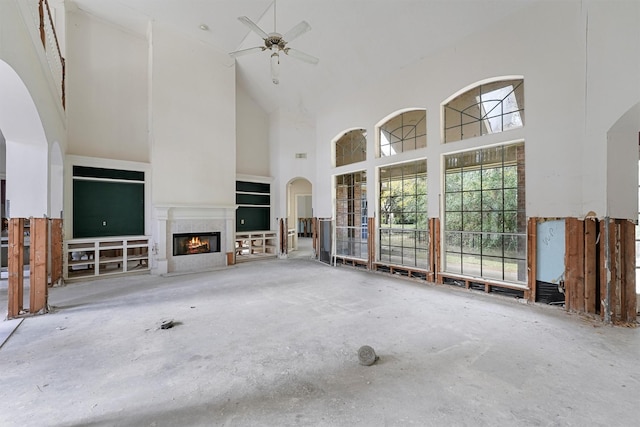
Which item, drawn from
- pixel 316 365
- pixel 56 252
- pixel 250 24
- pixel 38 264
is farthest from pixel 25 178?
pixel 316 365

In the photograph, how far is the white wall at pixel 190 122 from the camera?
6953 mm

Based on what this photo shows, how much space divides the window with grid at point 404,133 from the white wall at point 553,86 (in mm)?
415

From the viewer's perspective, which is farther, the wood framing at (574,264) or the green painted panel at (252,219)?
the green painted panel at (252,219)

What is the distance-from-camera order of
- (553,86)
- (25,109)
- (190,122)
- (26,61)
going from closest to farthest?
(26,61) → (25,109) → (553,86) → (190,122)

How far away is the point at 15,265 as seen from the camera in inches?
149

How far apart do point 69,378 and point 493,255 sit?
579 cm

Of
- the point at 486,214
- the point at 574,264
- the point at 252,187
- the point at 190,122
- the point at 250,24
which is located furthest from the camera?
the point at 252,187

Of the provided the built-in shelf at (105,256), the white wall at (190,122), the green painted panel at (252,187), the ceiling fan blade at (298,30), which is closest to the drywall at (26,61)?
the white wall at (190,122)

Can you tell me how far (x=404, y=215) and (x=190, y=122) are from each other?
5.83 meters

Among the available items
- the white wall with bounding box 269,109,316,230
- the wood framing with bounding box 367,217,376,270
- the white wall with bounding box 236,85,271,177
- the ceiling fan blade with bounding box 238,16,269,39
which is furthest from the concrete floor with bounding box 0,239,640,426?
the white wall with bounding box 236,85,271,177

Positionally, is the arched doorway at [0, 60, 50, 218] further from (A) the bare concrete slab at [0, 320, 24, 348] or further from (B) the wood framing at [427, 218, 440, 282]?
(B) the wood framing at [427, 218, 440, 282]

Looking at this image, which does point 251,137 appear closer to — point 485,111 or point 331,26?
point 331,26

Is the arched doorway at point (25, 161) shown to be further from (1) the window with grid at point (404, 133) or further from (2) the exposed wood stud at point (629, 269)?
(2) the exposed wood stud at point (629, 269)

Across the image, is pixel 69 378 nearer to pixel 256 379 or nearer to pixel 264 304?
pixel 256 379
